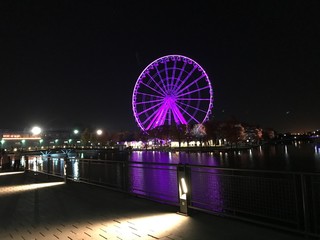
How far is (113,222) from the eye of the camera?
769cm

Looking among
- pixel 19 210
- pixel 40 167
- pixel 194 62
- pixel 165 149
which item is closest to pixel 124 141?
pixel 165 149

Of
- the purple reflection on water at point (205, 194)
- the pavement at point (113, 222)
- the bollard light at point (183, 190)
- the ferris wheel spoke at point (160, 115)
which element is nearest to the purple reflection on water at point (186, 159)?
the ferris wheel spoke at point (160, 115)

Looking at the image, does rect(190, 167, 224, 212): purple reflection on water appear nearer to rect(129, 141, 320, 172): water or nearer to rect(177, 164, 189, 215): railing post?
rect(177, 164, 189, 215): railing post

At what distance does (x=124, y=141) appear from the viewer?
598ft

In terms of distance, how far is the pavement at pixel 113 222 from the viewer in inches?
255

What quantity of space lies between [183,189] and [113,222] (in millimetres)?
1915

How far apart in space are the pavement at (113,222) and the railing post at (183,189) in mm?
236

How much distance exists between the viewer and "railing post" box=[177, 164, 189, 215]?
8102mm

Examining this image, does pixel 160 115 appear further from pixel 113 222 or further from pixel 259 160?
pixel 113 222

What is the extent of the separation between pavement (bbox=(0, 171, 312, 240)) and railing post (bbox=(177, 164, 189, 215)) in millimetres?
236

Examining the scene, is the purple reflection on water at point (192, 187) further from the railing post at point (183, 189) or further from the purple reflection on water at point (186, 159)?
the purple reflection on water at point (186, 159)

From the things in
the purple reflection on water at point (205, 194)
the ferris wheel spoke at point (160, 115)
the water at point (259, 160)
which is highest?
the ferris wheel spoke at point (160, 115)

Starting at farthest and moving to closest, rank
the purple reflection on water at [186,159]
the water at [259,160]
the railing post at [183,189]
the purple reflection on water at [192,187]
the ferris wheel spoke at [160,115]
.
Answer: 1. the ferris wheel spoke at [160,115]
2. the purple reflection on water at [186,159]
3. the water at [259,160]
4. the purple reflection on water at [192,187]
5. the railing post at [183,189]

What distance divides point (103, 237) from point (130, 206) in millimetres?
2893
